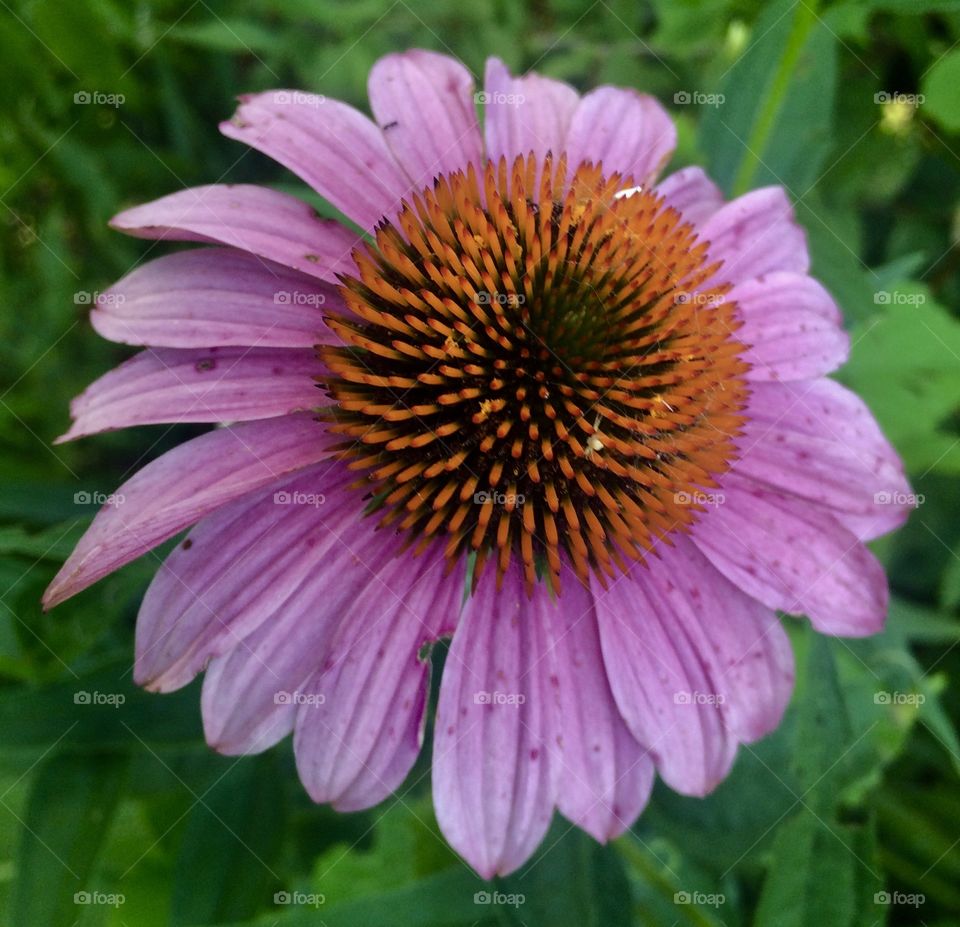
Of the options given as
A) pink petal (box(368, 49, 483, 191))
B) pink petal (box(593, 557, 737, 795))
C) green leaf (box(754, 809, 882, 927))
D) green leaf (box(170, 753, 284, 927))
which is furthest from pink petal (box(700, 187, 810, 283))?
green leaf (box(170, 753, 284, 927))

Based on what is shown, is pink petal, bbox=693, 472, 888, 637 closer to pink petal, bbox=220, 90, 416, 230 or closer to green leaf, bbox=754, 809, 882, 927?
green leaf, bbox=754, 809, 882, 927

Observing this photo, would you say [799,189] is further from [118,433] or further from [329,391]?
[118,433]

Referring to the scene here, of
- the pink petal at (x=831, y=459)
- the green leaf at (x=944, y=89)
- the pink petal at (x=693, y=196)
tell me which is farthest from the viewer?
the green leaf at (x=944, y=89)

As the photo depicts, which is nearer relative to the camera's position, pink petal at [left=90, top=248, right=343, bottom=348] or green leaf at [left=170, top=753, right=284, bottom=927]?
pink petal at [left=90, top=248, right=343, bottom=348]

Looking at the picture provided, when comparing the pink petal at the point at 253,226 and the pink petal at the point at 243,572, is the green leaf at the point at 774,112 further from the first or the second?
the pink petal at the point at 243,572

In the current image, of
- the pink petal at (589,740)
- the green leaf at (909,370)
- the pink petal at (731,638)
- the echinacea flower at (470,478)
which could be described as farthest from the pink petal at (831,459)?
the green leaf at (909,370)

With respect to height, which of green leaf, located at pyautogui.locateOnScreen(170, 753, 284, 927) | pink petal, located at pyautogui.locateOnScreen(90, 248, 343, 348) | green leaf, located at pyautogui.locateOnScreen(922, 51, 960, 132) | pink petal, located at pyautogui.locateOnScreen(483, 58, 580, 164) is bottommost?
green leaf, located at pyautogui.locateOnScreen(170, 753, 284, 927)

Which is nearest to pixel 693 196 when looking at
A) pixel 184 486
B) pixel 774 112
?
pixel 774 112

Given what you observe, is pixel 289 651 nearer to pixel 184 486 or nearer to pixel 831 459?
pixel 184 486
